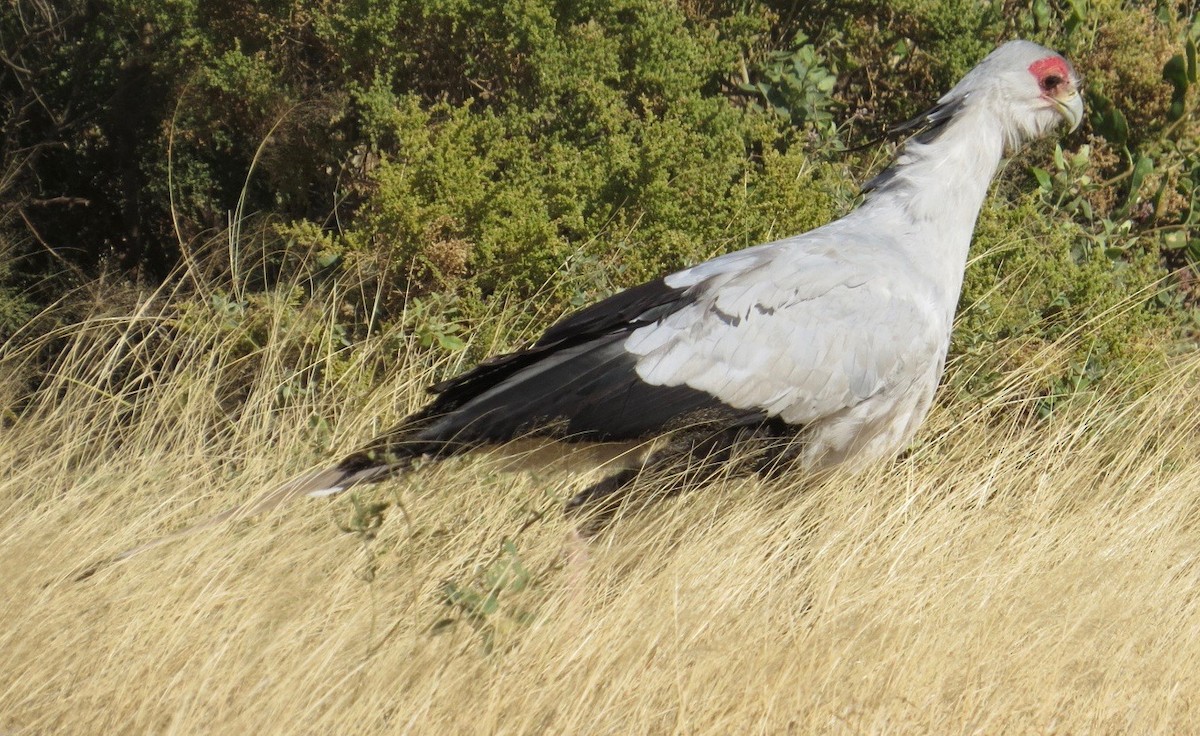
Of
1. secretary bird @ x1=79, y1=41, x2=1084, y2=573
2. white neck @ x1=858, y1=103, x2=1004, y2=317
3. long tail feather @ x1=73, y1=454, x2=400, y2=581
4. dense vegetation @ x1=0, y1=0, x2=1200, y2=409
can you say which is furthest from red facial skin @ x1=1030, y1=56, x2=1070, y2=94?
long tail feather @ x1=73, y1=454, x2=400, y2=581

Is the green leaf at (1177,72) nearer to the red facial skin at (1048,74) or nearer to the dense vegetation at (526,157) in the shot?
the dense vegetation at (526,157)

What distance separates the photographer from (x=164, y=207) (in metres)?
6.62

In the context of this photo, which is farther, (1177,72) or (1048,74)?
(1177,72)

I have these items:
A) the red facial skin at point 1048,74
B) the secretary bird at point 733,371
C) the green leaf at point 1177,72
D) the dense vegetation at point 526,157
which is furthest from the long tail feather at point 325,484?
the green leaf at point 1177,72

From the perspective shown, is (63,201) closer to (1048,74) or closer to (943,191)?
(943,191)

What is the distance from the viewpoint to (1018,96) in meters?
4.82

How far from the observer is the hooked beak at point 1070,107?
4.84 m

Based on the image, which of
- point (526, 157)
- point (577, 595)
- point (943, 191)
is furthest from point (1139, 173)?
point (577, 595)

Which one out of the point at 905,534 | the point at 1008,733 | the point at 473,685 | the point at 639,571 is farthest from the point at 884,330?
the point at 473,685

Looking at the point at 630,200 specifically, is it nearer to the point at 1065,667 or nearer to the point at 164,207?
the point at 164,207

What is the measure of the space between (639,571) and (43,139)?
428 cm

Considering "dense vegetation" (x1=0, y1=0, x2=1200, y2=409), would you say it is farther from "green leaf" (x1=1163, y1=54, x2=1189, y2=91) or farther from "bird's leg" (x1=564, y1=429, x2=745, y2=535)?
"bird's leg" (x1=564, y1=429, x2=745, y2=535)

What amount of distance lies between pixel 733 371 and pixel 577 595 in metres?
0.87

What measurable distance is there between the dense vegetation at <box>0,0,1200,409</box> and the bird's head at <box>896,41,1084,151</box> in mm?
964
